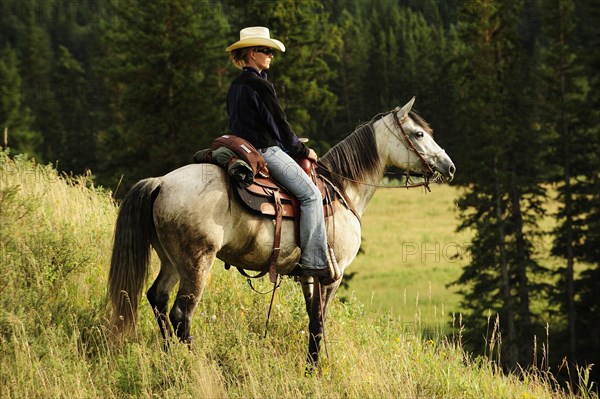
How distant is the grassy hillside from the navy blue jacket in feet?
6.52

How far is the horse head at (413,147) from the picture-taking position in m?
7.54

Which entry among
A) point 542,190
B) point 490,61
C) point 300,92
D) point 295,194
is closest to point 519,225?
point 542,190

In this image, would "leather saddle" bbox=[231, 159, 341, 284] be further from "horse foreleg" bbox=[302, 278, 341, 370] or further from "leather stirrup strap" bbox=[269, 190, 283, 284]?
"horse foreleg" bbox=[302, 278, 341, 370]

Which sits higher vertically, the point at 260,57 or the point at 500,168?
the point at 260,57

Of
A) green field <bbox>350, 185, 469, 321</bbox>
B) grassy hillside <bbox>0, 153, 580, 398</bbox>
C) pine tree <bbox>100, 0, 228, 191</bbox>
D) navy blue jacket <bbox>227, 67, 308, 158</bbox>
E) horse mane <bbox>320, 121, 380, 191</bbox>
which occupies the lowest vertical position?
green field <bbox>350, 185, 469, 321</bbox>

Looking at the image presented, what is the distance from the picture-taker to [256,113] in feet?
21.2

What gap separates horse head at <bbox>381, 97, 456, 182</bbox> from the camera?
7538 millimetres

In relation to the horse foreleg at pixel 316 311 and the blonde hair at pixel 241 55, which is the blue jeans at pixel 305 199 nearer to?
the horse foreleg at pixel 316 311

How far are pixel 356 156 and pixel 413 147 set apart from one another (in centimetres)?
67

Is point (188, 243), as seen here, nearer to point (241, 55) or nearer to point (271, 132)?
point (271, 132)

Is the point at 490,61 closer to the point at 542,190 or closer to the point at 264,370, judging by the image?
the point at 542,190

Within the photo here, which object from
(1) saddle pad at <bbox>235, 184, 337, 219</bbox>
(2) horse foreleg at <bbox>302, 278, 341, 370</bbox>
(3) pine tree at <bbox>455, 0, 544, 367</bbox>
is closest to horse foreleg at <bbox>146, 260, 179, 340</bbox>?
(1) saddle pad at <bbox>235, 184, 337, 219</bbox>

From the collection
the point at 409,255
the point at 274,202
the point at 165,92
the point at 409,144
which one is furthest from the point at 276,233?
the point at 409,255

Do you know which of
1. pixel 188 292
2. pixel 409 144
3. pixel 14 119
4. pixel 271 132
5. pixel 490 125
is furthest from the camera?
pixel 14 119
